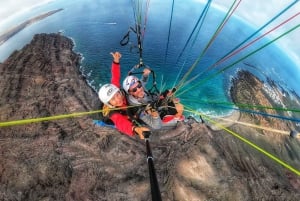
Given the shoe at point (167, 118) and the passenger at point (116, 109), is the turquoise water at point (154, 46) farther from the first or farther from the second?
the passenger at point (116, 109)

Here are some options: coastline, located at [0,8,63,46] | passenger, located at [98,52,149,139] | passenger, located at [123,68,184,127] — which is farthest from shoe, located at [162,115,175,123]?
coastline, located at [0,8,63,46]

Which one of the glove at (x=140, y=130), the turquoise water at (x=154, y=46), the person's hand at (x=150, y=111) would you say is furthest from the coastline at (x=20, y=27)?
the glove at (x=140, y=130)

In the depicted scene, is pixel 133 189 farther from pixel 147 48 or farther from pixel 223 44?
pixel 223 44

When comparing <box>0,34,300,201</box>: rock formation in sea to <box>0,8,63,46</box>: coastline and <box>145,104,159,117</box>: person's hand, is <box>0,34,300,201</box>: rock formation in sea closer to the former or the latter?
<box>0,8,63,46</box>: coastline

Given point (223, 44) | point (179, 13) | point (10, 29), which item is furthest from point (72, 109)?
point (179, 13)

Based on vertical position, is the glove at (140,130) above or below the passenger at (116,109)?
below

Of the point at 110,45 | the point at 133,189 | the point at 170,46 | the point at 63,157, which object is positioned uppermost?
the point at 170,46

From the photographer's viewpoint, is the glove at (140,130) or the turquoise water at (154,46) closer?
the glove at (140,130)
